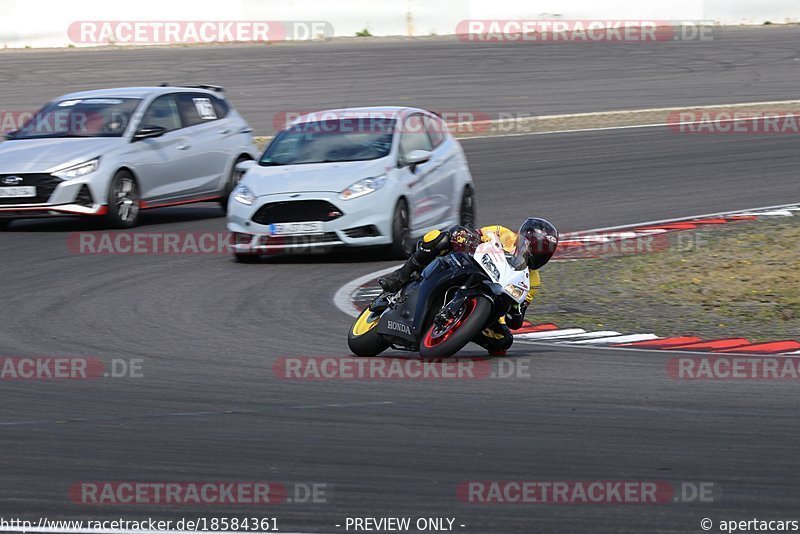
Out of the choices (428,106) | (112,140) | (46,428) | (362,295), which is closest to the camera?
(46,428)

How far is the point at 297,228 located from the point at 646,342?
191 inches

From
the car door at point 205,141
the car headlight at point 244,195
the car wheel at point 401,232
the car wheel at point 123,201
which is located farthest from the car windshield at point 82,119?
the car wheel at point 401,232

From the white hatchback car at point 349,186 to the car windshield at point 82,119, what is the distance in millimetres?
2549

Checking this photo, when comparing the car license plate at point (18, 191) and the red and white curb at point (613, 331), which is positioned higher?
the car license plate at point (18, 191)

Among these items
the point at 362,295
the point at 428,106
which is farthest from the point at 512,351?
the point at 428,106

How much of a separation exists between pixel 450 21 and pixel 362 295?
22871 millimetres

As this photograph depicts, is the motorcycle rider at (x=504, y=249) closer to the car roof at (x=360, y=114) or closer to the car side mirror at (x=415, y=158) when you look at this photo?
the car side mirror at (x=415, y=158)

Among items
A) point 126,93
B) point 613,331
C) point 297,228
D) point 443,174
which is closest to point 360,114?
point 443,174

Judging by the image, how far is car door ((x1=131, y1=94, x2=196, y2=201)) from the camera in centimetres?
1641

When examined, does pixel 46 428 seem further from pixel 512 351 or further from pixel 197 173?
pixel 197 173

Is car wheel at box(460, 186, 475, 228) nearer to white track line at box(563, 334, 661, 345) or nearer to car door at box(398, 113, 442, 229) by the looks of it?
car door at box(398, 113, 442, 229)

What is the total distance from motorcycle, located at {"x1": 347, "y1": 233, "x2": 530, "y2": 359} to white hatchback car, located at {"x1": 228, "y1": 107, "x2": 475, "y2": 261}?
4.66 m

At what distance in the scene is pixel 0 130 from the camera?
2341 cm

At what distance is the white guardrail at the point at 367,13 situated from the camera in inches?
1271
